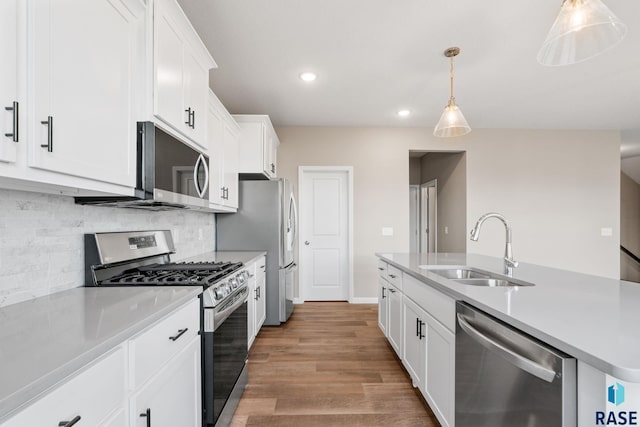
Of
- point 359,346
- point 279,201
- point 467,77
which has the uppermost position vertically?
point 467,77

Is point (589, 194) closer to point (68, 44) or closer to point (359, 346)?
point (359, 346)

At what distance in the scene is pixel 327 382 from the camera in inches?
90.9

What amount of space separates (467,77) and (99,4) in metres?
3.00

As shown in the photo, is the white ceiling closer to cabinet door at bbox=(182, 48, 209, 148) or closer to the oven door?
cabinet door at bbox=(182, 48, 209, 148)

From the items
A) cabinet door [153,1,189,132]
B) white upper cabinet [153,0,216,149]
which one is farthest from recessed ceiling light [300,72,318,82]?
cabinet door [153,1,189,132]

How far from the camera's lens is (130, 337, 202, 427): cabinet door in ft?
3.35

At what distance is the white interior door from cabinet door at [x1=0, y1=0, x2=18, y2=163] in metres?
3.83

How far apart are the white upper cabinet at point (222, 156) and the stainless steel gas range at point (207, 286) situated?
0.69 metres

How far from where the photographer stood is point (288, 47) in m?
2.53

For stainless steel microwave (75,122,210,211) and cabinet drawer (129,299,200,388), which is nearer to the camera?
cabinet drawer (129,299,200,388)

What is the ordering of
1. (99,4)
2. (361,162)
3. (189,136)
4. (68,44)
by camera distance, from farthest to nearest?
(361,162), (189,136), (99,4), (68,44)

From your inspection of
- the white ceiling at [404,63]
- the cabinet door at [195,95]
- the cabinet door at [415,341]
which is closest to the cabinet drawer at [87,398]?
the cabinet door at [195,95]

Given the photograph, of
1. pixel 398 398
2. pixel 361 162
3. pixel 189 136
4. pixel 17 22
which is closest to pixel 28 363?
pixel 17 22

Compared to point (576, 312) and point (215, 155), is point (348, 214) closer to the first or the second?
point (215, 155)
